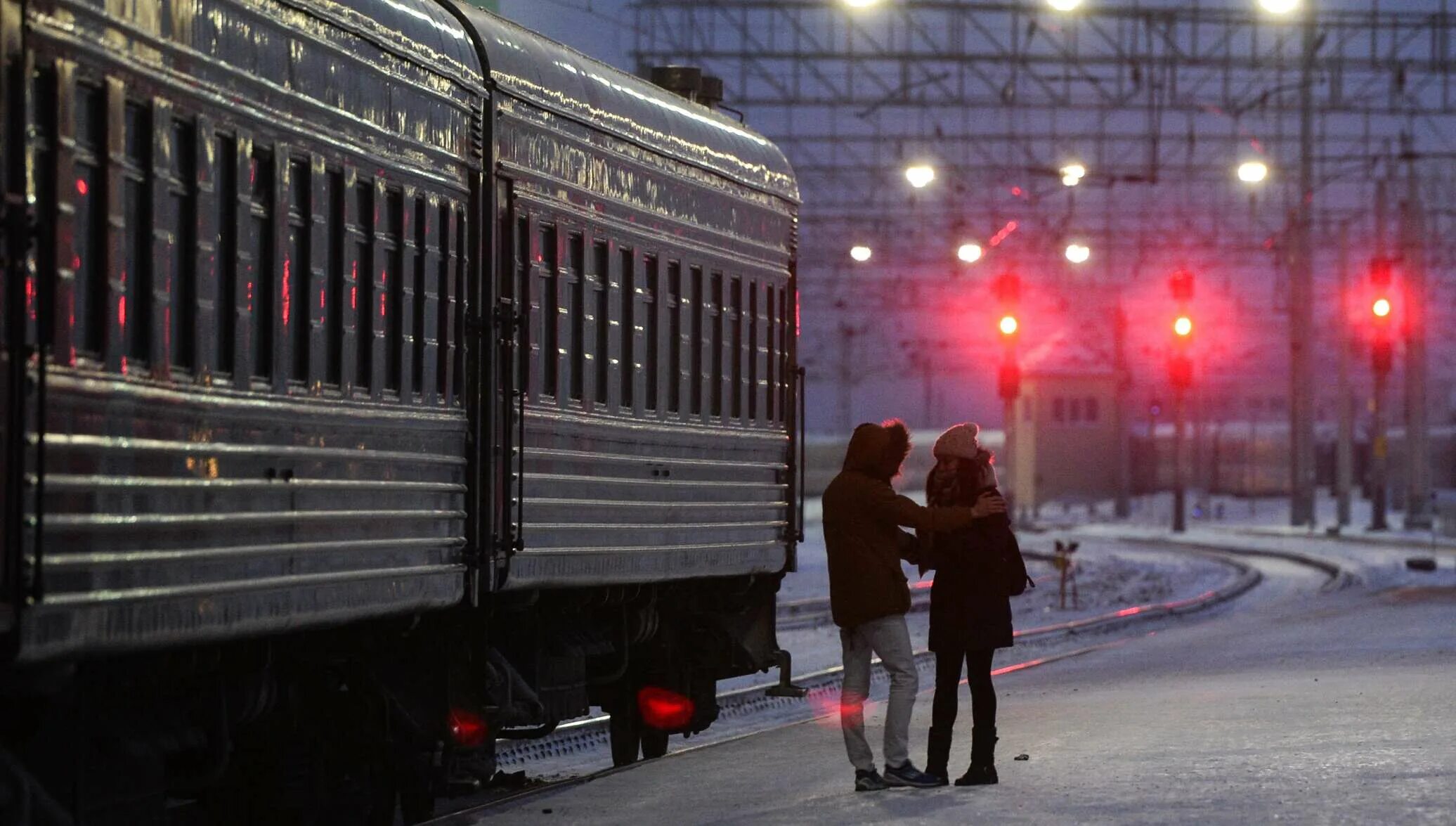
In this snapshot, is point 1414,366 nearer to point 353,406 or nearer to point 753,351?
point 753,351

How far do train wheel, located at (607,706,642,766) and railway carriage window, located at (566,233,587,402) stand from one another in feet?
9.00

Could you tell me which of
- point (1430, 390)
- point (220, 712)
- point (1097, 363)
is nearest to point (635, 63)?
point (220, 712)

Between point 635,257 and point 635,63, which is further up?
point 635,63

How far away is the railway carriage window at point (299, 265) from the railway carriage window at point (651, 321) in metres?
4.09

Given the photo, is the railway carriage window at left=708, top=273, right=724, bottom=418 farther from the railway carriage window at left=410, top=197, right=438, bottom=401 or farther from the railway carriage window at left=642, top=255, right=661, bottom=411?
the railway carriage window at left=410, top=197, right=438, bottom=401

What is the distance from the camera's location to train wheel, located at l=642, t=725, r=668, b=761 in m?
14.9

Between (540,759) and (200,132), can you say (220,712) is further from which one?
(540,759)

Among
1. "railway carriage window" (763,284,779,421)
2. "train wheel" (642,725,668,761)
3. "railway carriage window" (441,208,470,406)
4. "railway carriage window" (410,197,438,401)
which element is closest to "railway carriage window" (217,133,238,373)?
"railway carriage window" (410,197,438,401)

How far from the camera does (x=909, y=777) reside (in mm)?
11102

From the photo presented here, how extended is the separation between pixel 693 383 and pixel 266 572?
18.4ft

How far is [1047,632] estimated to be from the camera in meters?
27.9

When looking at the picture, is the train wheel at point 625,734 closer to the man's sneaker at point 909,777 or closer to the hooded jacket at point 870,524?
the man's sneaker at point 909,777

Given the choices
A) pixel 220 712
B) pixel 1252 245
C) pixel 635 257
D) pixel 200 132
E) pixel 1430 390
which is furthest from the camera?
pixel 1430 390

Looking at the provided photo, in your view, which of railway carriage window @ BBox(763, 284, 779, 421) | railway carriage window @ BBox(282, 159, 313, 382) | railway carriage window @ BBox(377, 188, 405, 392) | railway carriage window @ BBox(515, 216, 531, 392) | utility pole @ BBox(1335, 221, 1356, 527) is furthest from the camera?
utility pole @ BBox(1335, 221, 1356, 527)
